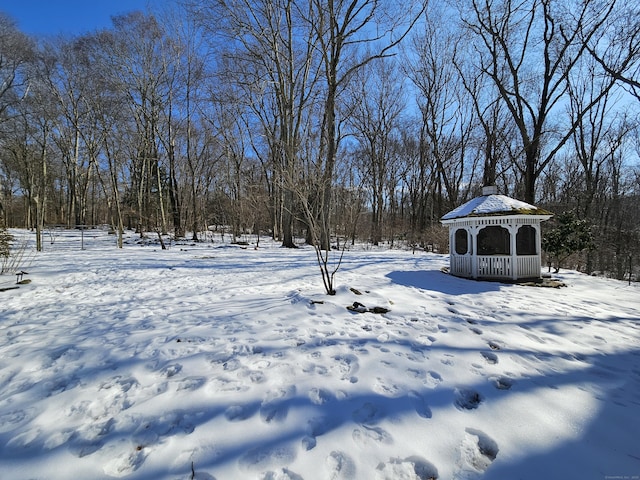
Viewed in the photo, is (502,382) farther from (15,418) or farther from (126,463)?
(15,418)

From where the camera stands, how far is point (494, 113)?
59.4 ft

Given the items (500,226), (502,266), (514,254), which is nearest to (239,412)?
(502,266)

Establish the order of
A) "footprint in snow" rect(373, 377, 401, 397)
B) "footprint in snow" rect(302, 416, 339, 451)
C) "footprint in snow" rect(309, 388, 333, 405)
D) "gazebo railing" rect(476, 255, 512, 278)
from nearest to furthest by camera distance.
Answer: "footprint in snow" rect(302, 416, 339, 451)
"footprint in snow" rect(309, 388, 333, 405)
"footprint in snow" rect(373, 377, 401, 397)
"gazebo railing" rect(476, 255, 512, 278)

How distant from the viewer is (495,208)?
8078mm

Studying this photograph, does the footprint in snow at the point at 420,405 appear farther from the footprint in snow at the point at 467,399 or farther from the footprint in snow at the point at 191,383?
the footprint in snow at the point at 191,383

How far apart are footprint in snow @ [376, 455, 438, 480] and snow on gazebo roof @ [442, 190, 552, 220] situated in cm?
777

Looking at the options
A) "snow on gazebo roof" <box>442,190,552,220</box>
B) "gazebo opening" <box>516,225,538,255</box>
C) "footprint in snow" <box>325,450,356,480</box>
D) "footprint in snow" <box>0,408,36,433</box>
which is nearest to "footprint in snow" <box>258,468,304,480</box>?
"footprint in snow" <box>325,450,356,480</box>

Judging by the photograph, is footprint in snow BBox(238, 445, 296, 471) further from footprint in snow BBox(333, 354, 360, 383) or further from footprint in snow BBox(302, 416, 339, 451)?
footprint in snow BBox(333, 354, 360, 383)

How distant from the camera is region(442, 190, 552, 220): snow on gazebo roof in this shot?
7777 millimetres

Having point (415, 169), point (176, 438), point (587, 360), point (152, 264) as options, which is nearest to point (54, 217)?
point (152, 264)

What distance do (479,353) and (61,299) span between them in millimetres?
6540

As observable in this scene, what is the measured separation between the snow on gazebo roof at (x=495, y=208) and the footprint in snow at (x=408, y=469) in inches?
306

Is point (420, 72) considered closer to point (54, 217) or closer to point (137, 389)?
point (137, 389)

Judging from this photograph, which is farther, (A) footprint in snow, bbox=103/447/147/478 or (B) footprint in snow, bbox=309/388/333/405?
(B) footprint in snow, bbox=309/388/333/405
